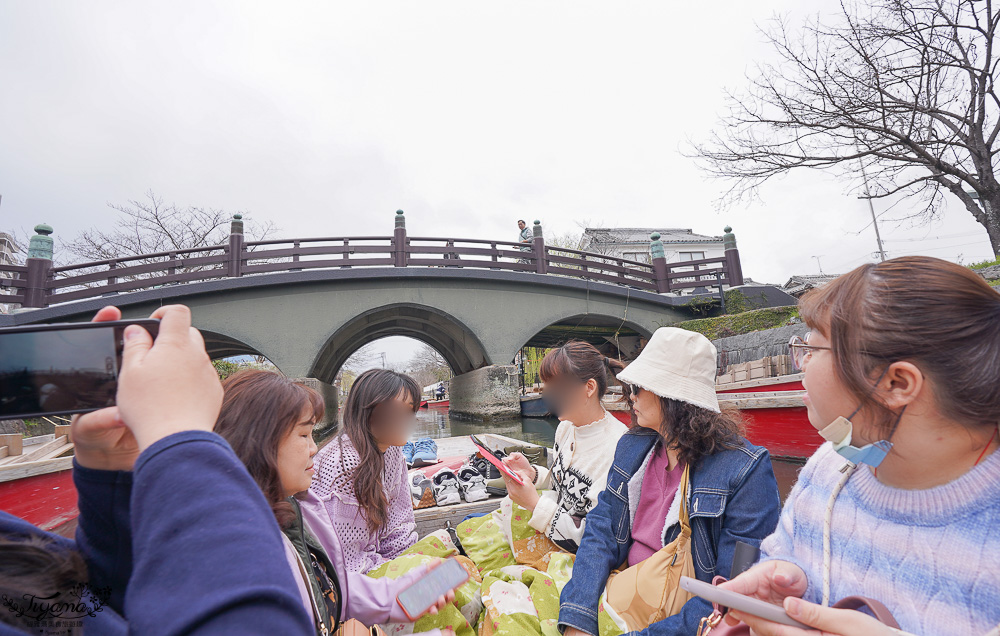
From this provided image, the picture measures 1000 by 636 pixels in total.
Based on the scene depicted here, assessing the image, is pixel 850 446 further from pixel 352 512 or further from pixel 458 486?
pixel 458 486

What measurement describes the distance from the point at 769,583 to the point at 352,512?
171 centimetres

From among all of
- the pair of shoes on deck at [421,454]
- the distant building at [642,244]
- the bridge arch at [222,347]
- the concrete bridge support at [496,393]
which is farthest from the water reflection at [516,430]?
the distant building at [642,244]

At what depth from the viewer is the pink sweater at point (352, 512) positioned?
2.04m

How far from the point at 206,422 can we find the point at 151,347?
0.47ft

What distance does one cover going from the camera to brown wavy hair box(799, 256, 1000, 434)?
2.82 feet

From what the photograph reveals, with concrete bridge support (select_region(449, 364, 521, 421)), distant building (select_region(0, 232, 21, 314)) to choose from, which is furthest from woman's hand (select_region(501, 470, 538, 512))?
distant building (select_region(0, 232, 21, 314))

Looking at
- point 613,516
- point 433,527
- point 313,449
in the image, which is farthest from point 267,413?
point 433,527

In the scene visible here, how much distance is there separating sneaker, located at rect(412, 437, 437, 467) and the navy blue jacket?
5100 millimetres

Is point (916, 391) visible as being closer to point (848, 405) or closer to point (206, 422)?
point (848, 405)

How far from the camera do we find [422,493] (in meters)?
3.70

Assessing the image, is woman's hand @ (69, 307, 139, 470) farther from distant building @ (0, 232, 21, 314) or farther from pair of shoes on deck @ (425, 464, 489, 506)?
distant building @ (0, 232, 21, 314)

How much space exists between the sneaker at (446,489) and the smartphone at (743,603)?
2931 millimetres

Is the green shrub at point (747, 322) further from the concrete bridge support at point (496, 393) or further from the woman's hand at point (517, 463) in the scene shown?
the woman's hand at point (517, 463)

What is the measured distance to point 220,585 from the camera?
0.44 metres
